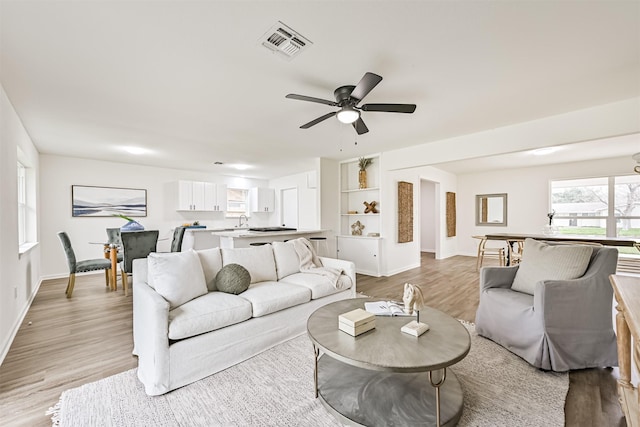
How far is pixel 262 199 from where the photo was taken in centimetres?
816

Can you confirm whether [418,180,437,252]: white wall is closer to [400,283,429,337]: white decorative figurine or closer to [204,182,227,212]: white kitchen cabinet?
[204,182,227,212]: white kitchen cabinet

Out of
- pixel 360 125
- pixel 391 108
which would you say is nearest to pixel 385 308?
pixel 391 108

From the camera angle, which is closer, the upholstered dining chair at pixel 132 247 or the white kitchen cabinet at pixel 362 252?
the upholstered dining chair at pixel 132 247

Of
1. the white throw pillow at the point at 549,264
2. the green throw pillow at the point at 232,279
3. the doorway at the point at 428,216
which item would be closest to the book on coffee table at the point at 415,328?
the white throw pillow at the point at 549,264

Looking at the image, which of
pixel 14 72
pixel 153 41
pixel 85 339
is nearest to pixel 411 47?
pixel 153 41

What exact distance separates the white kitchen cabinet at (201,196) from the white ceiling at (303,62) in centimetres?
282

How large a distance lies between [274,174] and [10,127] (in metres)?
5.30

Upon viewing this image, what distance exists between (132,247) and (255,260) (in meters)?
2.40

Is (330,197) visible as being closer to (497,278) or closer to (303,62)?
(497,278)

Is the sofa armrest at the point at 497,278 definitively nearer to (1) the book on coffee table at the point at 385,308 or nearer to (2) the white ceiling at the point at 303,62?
(1) the book on coffee table at the point at 385,308

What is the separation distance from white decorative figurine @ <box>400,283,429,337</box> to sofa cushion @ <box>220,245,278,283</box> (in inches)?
64.7

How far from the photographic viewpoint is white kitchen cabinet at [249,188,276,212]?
26.5 feet

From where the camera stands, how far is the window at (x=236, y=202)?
25.6 ft

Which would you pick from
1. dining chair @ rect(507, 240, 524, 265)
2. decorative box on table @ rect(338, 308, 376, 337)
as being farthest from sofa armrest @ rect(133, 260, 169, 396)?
dining chair @ rect(507, 240, 524, 265)
